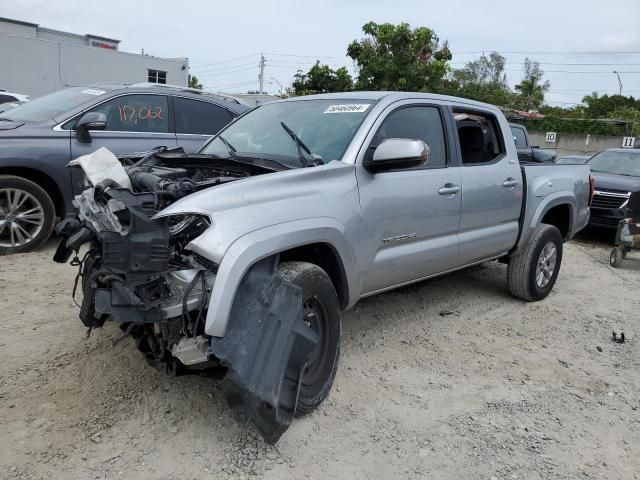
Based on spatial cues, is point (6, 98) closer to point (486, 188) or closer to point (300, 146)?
point (300, 146)

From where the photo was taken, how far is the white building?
21.0m

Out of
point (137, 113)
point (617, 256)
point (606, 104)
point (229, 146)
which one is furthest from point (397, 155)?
point (606, 104)

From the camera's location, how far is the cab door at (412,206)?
3.64 metres

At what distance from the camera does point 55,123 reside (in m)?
5.74

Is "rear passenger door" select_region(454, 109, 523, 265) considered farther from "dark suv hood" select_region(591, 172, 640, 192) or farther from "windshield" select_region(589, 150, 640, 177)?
"windshield" select_region(589, 150, 640, 177)

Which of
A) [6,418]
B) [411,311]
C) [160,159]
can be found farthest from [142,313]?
[411,311]

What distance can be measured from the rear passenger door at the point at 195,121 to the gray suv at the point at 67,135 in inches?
0.5

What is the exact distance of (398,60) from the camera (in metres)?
22.7

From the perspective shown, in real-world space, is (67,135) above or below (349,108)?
below

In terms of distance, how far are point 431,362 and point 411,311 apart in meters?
1.04

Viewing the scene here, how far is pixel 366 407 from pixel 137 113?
4.49 metres

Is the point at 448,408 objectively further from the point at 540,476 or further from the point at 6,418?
the point at 6,418

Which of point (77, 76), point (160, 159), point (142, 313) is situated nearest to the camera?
point (142, 313)

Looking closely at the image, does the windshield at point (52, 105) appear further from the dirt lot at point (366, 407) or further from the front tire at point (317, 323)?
the front tire at point (317, 323)
